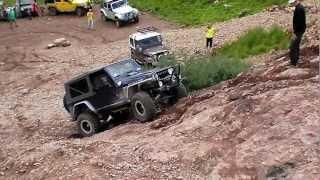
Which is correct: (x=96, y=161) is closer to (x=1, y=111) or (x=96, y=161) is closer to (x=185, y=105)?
(x=185, y=105)

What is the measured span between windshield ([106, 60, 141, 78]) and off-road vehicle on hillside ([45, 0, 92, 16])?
24.9 metres

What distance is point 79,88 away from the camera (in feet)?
58.8

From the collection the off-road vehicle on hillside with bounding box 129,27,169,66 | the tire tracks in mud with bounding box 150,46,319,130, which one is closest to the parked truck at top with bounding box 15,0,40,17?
the off-road vehicle on hillside with bounding box 129,27,169,66

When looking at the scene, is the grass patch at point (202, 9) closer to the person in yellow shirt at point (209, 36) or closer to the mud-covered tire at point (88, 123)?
the person in yellow shirt at point (209, 36)

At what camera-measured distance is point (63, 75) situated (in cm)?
2803

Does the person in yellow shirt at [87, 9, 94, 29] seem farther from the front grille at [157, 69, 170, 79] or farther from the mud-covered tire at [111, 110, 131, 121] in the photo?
the front grille at [157, 69, 170, 79]

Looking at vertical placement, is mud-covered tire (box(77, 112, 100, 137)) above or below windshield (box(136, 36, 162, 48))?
below

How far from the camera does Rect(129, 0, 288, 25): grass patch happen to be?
122 feet

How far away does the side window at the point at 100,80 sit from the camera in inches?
675

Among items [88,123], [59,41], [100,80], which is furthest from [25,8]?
[100,80]

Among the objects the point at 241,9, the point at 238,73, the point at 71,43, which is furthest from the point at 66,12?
the point at 238,73

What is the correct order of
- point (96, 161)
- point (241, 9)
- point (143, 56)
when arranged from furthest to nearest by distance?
point (241, 9)
point (143, 56)
point (96, 161)

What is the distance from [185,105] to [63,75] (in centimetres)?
1259

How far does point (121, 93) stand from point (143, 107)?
96 centimetres
